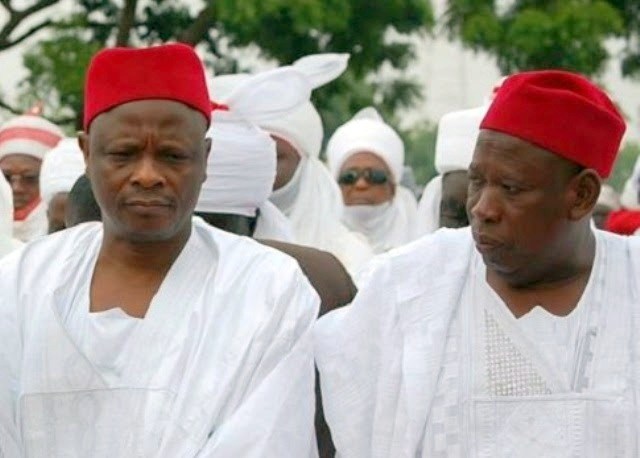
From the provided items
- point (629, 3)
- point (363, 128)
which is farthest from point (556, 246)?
point (629, 3)

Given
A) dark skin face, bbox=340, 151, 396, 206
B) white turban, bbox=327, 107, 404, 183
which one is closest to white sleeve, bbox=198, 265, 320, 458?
dark skin face, bbox=340, 151, 396, 206

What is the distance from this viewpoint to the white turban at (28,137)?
11742 mm

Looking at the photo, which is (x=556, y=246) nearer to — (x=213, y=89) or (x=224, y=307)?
(x=224, y=307)

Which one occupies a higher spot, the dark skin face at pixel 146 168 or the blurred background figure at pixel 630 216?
the dark skin face at pixel 146 168

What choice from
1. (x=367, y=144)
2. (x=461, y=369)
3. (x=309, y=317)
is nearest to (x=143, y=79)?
(x=309, y=317)

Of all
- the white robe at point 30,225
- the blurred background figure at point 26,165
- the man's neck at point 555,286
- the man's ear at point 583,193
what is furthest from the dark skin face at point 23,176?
the man's ear at point 583,193

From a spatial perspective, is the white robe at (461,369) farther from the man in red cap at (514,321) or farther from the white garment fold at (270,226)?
the white garment fold at (270,226)

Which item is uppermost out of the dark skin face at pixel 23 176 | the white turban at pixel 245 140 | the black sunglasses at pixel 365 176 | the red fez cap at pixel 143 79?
Result: the red fez cap at pixel 143 79

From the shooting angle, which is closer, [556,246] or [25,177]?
[556,246]

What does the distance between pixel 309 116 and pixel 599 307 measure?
4047 millimetres

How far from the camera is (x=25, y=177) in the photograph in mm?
11359

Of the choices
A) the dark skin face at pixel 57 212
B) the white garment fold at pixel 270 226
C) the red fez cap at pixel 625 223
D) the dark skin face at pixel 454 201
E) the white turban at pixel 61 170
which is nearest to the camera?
the white garment fold at pixel 270 226

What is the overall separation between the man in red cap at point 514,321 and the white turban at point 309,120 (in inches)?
104

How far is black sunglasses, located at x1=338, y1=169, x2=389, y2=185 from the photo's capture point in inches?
457
